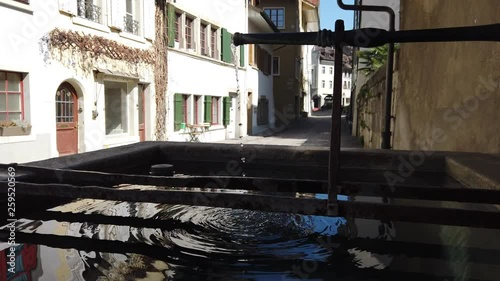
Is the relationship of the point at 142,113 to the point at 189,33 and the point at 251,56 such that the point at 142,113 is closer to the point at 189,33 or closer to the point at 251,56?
the point at 189,33

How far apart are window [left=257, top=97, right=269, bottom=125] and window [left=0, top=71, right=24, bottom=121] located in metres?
17.1

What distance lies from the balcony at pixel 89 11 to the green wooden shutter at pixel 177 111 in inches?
170

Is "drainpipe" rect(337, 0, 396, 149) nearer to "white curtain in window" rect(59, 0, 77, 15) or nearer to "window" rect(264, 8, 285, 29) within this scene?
"white curtain in window" rect(59, 0, 77, 15)

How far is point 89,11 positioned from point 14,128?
4071 millimetres

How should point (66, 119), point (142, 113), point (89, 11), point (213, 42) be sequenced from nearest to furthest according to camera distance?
point (66, 119)
point (89, 11)
point (142, 113)
point (213, 42)

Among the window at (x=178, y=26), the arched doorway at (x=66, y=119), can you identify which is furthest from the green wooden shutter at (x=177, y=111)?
the arched doorway at (x=66, y=119)

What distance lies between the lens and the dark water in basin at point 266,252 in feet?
6.18

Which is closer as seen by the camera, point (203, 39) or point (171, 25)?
point (171, 25)

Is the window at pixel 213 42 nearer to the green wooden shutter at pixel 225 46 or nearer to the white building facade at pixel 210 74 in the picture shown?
the white building facade at pixel 210 74

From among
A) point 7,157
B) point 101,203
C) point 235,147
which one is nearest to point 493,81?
point 235,147

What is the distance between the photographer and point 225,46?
19.5 meters

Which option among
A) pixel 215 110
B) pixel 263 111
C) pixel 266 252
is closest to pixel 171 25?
pixel 215 110

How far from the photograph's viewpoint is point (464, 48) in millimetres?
4086

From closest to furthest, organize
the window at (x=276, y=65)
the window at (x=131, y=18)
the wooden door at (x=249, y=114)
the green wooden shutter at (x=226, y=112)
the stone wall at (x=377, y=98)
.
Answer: the stone wall at (x=377, y=98), the window at (x=131, y=18), the green wooden shutter at (x=226, y=112), the wooden door at (x=249, y=114), the window at (x=276, y=65)
